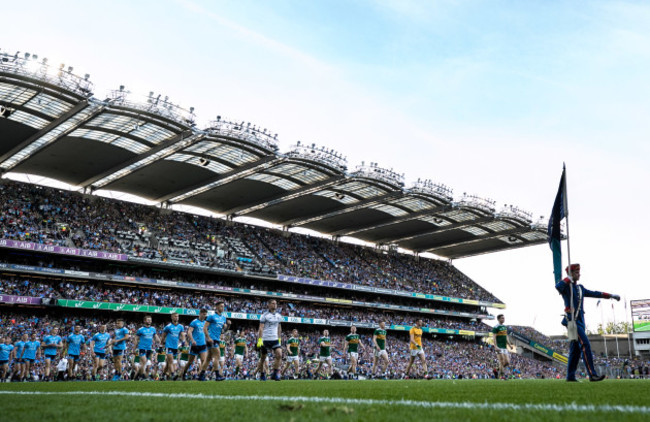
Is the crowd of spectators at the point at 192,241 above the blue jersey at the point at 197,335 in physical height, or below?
above

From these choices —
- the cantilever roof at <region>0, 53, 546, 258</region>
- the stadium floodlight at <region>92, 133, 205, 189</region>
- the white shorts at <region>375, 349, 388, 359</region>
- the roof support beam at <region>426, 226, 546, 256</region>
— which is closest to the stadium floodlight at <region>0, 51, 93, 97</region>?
the cantilever roof at <region>0, 53, 546, 258</region>

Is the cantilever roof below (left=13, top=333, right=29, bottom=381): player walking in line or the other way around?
the other way around

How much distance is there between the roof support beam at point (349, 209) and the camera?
4258cm

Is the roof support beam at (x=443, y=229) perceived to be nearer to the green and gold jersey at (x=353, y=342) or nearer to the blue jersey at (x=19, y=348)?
the green and gold jersey at (x=353, y=342)

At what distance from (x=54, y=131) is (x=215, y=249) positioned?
17317mm

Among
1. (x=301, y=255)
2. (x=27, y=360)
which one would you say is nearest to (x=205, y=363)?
(x=27, y=360)

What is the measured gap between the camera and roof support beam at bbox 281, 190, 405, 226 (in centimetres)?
4258

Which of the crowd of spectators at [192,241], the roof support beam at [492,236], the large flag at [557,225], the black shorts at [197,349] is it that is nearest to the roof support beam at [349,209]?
the crowd of spectators at [192,241]

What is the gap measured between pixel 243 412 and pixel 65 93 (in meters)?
26.6

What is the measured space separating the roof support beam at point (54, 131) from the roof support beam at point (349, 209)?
22.0 meters

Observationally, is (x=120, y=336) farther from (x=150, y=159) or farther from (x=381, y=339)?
(x=150, y=159)

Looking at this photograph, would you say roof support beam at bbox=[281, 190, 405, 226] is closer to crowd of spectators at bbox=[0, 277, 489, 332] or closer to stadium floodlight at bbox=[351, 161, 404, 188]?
stadium floodlight at bbox=[351, 161, 404, 188]

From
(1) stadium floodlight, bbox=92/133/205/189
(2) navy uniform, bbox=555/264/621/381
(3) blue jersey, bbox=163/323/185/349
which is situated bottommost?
(3) blue jersey, bbox=163/323/185/349

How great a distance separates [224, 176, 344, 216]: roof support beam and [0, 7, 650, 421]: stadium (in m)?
0.25
